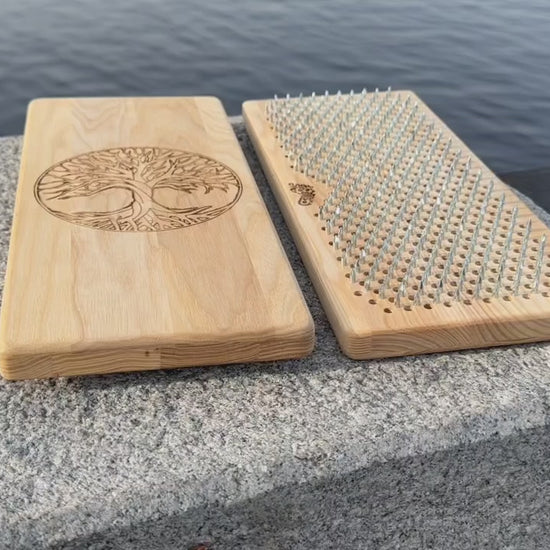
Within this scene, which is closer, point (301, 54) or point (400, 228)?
point (400, 228)

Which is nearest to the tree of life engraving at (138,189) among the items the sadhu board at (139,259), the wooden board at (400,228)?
the sadhu board at (139,259)

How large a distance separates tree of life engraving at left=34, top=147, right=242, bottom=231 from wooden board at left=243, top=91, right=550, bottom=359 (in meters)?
0.10

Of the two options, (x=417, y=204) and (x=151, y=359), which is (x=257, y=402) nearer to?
(x=151, y=359)

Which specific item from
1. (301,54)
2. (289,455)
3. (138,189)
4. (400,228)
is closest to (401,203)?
(400,228)

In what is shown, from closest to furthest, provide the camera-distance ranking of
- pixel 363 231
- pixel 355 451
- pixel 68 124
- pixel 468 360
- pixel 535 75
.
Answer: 1. pixel 355 451
2. pixel 468 360
3. pixel 363 231
4. pixel 68 124
5. pixel 535 75

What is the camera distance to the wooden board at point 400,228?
95cm

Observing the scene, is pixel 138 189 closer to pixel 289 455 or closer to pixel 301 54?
pixel 289 455

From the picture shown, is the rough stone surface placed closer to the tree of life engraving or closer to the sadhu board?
the sadhu board

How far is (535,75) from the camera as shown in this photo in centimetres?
254

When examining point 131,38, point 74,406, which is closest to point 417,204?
point 74,406

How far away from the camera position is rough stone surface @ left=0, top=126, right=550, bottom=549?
31.3 inches

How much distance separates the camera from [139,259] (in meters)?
0.98

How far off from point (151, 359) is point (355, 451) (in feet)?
0.75

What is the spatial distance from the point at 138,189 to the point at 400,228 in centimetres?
35
